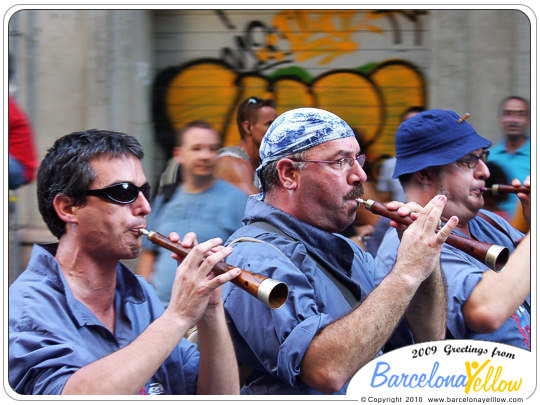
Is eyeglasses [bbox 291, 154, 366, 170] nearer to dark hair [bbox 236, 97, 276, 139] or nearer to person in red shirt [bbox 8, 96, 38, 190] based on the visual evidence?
dark hair [bbox 236, 97, 276, 139]

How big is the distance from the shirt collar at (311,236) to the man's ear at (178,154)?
2.46ft

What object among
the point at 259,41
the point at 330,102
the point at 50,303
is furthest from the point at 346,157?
the point at 50,303

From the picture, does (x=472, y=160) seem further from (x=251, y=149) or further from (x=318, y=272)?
(x=251, y=149)

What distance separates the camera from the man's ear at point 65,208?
2213 millimetres

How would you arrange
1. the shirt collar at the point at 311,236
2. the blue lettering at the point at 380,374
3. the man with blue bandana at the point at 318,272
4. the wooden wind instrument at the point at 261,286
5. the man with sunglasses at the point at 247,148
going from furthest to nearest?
the man with sunglasses at the point at 247,148 < the shirt collar at the point at 311,236 < the blue lettering at the point at 380,374 < the man with blue bandana at the point at 318,272 < the wooden wind instrument at the point at 261,286

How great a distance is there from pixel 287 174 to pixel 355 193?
0.81 ft

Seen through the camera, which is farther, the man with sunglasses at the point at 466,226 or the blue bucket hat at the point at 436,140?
the blue bucket hat at the point at 436,140

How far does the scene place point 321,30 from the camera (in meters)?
2.77

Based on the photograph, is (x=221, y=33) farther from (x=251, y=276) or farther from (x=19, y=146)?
(x=251, y=276)

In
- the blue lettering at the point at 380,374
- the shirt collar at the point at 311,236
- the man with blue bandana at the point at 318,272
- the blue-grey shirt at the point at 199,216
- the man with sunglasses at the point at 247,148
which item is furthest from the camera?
the man with sunglasses at the point at 247,148

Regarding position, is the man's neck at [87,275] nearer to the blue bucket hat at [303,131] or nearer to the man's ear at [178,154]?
the blue bucket hat at [303,131]

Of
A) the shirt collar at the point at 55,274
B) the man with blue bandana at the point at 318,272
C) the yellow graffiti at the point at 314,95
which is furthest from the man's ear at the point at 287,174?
the shirt collar at the point at 55,274

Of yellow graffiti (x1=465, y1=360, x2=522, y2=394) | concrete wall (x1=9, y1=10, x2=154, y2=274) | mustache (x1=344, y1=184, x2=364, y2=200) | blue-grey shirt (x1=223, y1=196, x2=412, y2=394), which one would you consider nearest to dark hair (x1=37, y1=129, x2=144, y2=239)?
concrete wall (x1=9, y1=10, x2=154, y2=274)
